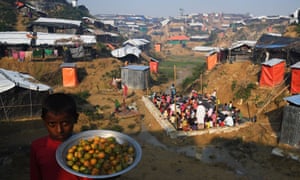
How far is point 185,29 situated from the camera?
9000 cm

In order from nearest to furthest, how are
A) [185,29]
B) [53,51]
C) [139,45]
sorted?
[53,51]
[139,45]
[185,29]

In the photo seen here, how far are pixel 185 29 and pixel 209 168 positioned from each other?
8452 centimetres

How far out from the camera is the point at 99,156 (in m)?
2.91

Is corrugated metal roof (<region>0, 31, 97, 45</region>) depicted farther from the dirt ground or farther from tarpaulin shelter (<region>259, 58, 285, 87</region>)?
tarpaulin shelter (<region>259, 58, 285, 87</region>)

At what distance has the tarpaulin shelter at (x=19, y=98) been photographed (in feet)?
42.1

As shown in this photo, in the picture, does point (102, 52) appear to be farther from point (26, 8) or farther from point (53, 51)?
point (26, 8)

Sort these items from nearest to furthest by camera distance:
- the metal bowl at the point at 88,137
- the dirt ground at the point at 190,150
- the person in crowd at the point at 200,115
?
the metal bowl at the point at 88,137 < the dirt ground at the point at 190,150 < the person in crowd at the point at 200,115

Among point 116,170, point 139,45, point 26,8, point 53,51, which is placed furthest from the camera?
point 139,45

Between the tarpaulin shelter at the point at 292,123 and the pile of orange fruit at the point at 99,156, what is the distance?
942cm

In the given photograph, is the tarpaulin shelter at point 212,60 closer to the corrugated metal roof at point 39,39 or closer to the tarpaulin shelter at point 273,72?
the tarpaulin shelter at point 273,72

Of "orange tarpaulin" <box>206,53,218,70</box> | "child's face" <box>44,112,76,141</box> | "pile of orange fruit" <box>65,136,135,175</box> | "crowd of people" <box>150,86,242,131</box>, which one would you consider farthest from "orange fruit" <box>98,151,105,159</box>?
"orange tarpaulin" <box>206,53,218,70</box>

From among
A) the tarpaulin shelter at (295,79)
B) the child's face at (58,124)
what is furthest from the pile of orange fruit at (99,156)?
the tarpaulin shelter at (295,79)

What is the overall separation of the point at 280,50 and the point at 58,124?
20552 mm

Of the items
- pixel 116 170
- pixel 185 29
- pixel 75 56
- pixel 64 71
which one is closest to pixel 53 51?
pixel 75 56
